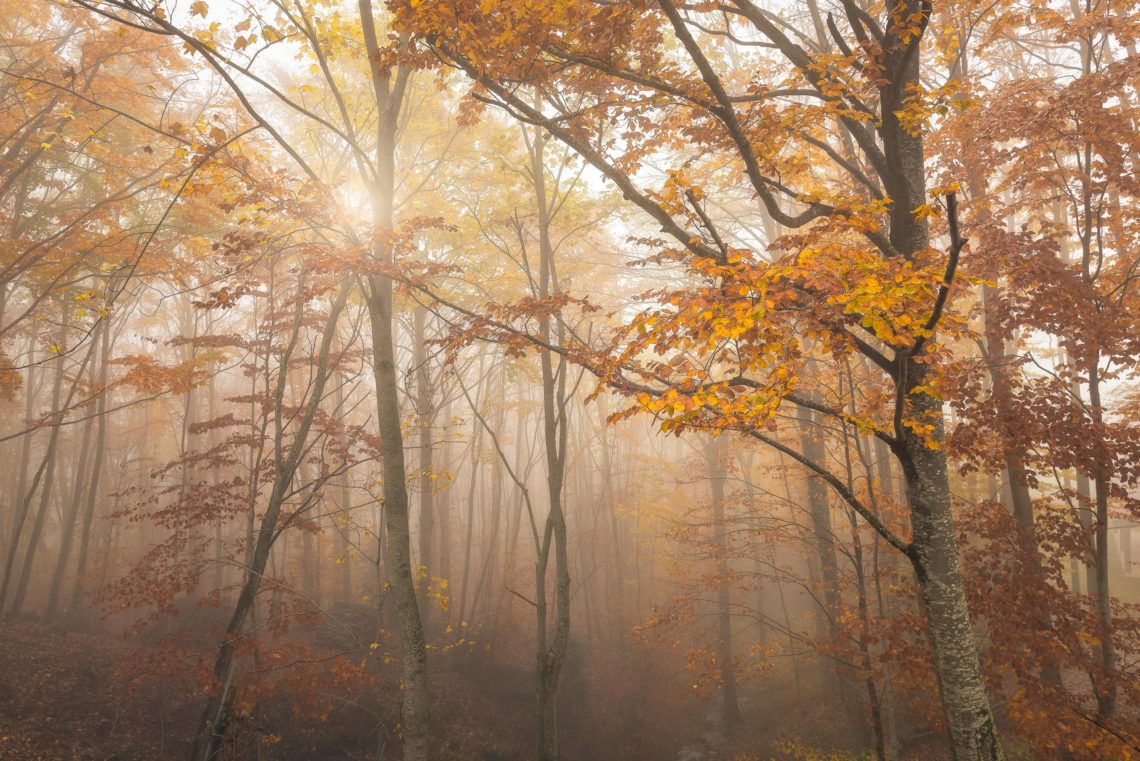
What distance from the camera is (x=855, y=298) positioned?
10.7ft

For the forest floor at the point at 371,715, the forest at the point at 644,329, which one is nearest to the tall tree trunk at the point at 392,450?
the forest at the point at 644,329

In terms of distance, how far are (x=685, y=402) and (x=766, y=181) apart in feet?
7.14

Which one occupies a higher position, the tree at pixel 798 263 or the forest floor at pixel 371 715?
the tree at pixel 798 263

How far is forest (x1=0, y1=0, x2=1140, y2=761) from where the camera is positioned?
14.1 feet

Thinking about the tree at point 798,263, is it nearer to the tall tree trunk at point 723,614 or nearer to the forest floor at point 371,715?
the forest floor at point 371,715

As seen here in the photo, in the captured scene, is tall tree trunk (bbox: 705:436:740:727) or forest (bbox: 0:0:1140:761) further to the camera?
tall tree trunk (bbox: 705:436:740:727)

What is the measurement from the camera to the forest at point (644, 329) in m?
4.29

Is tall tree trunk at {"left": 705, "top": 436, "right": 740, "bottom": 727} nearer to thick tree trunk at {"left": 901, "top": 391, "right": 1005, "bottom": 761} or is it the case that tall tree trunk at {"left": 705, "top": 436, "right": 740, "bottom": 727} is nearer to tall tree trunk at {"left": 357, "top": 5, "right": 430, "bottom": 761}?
tall tree trunk at {"left": 357, "top": 5, "right": 430, "bottom": 761}

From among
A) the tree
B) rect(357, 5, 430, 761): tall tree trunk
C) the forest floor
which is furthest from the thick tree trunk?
the forest floor

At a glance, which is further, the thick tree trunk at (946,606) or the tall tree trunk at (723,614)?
the tall tree trunk at (723,614)

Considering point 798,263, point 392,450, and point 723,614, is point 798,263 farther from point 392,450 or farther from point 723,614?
point 723,614

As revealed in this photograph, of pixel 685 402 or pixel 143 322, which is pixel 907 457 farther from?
pixel 143 322

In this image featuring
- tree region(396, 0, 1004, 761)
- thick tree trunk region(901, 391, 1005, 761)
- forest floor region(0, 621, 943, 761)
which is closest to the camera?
tree region(396, 0, 1004, 761)

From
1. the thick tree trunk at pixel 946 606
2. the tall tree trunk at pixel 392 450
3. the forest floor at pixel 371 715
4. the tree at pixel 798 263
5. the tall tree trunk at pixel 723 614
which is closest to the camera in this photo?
the tree at pixel 798 263
